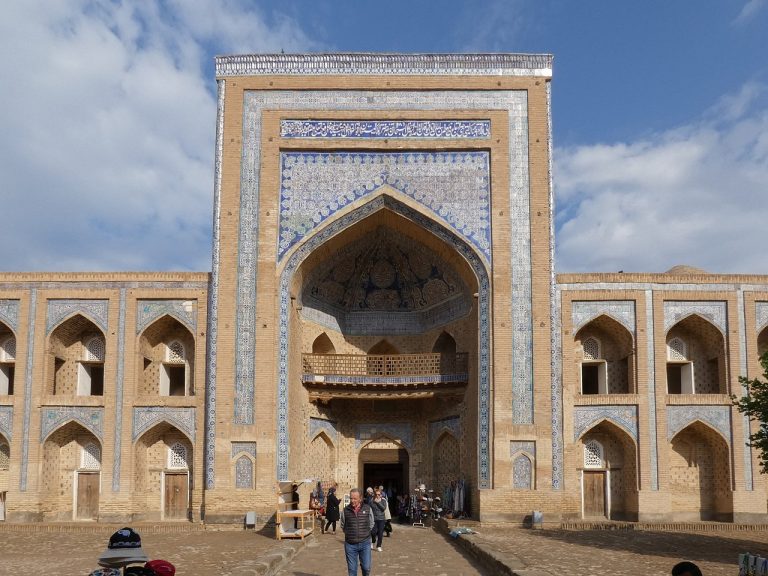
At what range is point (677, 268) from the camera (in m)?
19.4

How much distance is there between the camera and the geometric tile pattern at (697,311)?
16062 mm

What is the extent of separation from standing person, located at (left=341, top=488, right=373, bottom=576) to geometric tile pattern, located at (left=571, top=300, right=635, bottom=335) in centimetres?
913

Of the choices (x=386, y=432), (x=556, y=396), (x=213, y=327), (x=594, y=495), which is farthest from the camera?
(x=386, y=432)

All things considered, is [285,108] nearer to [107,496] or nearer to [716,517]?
[107,496]

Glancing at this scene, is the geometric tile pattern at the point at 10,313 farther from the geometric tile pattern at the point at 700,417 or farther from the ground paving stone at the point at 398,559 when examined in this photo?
the geometric tile pattern at the point at 700,417

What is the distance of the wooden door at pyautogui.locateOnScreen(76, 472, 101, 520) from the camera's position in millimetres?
16359

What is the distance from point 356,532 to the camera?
757 cm

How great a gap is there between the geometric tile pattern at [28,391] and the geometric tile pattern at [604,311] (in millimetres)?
10243

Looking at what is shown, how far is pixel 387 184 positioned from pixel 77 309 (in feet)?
20.9

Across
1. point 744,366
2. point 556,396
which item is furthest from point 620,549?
point 744,366

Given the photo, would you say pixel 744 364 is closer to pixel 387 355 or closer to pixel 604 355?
pixel 604 355

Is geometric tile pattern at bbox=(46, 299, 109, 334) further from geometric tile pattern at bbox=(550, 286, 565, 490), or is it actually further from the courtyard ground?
geometric tile pattern at bbox=(550, 286, 565, 490)

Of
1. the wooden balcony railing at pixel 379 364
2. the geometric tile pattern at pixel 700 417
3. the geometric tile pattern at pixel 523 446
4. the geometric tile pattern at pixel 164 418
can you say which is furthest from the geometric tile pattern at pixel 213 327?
the geometric tile pattern at pixel 700 417

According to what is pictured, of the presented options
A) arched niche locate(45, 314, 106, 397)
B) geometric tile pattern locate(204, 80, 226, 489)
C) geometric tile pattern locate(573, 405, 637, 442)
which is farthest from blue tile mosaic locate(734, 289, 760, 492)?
arched niche locate(45, 314, 106, 397)
